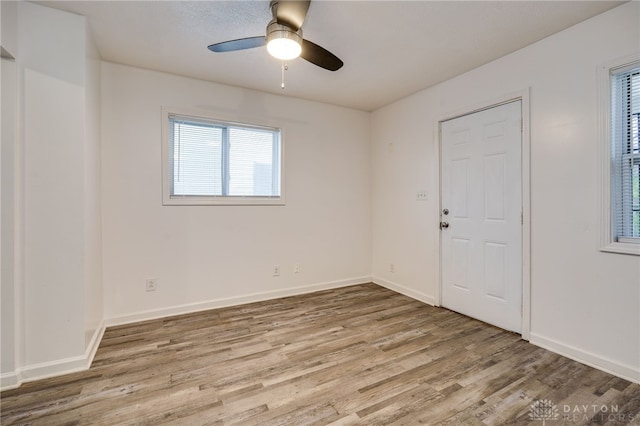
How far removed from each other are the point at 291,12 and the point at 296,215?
2.36 meters

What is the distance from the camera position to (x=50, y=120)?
1980 mm

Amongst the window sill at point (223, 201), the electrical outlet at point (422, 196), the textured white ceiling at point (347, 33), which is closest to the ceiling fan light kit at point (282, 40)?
the textured white ceiling at point (347, 33)

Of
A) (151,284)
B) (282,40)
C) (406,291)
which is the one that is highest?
(282,40)

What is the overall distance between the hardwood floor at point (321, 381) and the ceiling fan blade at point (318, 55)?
7.37 feet

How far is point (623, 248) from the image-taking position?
197 centimetres

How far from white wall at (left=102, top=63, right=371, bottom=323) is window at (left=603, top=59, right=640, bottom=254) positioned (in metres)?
2.68

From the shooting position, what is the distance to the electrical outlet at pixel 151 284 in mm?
2965

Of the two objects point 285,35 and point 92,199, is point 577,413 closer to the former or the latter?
point 285,35

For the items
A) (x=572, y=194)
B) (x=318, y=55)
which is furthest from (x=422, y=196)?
(x=318, y=55)

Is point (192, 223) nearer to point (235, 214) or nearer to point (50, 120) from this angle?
point (235, 214)

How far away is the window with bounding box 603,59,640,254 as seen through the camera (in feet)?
6.52

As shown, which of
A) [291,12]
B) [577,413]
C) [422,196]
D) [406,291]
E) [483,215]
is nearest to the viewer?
[577,413]

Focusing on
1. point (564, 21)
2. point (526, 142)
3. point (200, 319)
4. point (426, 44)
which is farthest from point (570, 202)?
point (200, 319)

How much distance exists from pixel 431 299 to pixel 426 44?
2.68 meters
